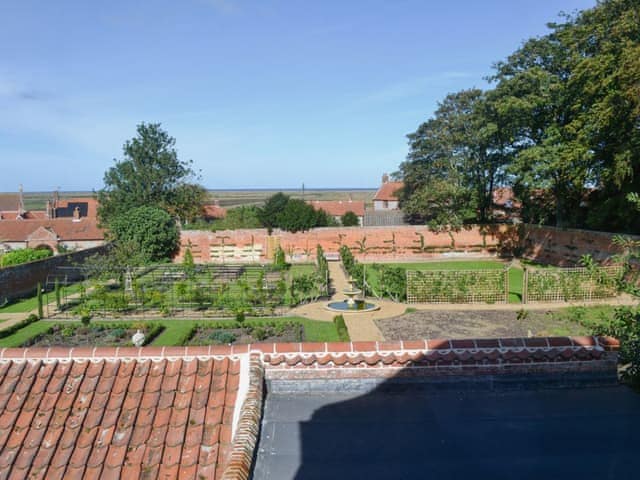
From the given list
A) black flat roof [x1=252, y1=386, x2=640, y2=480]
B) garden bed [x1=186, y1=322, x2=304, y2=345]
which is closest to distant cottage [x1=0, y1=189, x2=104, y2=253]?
garden bed [x1=186, y1=322, x2=304, y2=345]

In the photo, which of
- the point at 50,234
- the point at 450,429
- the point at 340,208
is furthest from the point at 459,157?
the point at 450,429

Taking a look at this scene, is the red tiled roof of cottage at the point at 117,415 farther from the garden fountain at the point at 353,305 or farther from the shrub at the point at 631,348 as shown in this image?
the garden fountain at the point at 353,305

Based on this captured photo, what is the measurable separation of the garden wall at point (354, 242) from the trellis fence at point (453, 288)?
12675mm

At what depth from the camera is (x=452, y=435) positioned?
161 inches


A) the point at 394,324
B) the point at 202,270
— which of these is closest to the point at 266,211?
the point at 202,270

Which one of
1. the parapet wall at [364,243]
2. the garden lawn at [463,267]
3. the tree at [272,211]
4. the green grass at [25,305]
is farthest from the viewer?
the tree at [272,211]

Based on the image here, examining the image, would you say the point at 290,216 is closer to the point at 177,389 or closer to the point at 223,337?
the point at 223,337

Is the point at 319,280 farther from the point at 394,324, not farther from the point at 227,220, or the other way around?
the point at 227,220

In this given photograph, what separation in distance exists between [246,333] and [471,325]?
22.1 ft

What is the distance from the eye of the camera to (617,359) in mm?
5031

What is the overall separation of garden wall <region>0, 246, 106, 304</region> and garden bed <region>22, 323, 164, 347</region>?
5.67m

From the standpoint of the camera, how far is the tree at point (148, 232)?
3055 centimetres

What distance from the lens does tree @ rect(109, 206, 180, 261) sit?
30.5 m

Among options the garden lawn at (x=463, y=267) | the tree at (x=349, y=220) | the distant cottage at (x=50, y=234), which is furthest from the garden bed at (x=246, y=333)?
the tree at (x=349, y=220)
